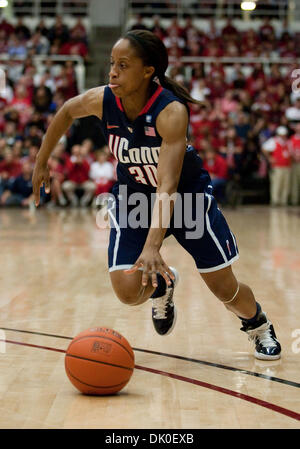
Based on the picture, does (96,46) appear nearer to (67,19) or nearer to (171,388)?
(67,19)

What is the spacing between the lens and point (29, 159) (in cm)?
1664

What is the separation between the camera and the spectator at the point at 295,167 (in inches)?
704

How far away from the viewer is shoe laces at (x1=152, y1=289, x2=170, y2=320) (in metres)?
4.78

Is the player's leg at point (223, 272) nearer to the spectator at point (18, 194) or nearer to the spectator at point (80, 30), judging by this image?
the spectator at point (18, 194)

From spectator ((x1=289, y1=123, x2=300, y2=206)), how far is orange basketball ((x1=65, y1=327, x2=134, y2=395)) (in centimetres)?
1462

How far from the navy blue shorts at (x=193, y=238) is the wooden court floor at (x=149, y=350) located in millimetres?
624

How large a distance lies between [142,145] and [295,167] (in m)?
14.6

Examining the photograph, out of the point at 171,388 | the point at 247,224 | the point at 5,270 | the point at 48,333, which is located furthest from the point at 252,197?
the point at 171,388

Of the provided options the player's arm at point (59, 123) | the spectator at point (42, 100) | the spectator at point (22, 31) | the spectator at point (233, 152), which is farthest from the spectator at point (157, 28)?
the player's arm at point (59, 123)

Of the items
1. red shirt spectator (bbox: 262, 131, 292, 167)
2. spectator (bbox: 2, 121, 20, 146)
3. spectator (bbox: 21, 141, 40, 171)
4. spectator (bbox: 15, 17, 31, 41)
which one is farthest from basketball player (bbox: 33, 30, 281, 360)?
spectator (bbox: 15, 17, 31, 41)

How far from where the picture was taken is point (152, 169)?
4289 mm

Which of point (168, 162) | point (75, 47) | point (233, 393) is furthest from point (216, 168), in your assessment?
point (233, 393)

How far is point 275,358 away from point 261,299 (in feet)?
6.59

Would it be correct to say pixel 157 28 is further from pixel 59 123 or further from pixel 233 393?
pixel 233 393
